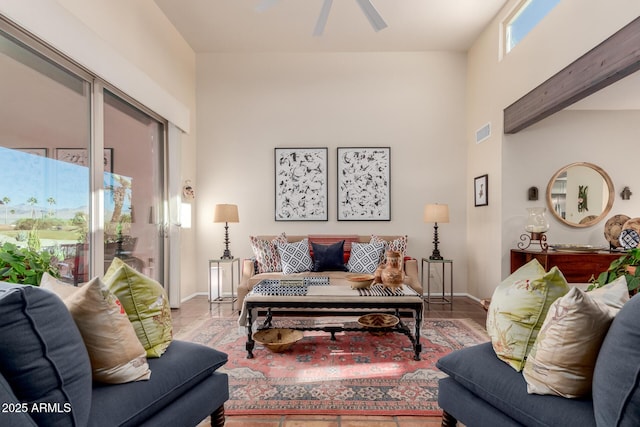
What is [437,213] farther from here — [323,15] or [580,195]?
[323,15]

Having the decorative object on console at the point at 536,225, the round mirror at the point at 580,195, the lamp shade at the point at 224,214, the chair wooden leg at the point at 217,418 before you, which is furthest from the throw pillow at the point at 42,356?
the round mirror at the point at 580,195

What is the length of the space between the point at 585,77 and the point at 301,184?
3.33 metres

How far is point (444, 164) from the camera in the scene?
4793 millimetres

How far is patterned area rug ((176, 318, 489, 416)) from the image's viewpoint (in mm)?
1896

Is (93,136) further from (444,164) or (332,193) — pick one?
(444,164)

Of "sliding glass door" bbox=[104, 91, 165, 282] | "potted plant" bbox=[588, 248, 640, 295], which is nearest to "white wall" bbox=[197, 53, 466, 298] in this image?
"sliding glass door" bbox=[104, 91, 165, 282]

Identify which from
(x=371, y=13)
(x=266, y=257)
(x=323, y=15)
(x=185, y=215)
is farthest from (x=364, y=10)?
(x=185, y=215)

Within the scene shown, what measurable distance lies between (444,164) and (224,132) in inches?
130

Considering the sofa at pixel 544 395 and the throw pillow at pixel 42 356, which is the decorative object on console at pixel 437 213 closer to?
the sofa at pixel 544 395

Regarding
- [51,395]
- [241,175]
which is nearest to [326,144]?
[241,175]

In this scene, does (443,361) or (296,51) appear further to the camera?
(296,51)

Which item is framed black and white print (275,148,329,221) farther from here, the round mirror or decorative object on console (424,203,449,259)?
the round mirror

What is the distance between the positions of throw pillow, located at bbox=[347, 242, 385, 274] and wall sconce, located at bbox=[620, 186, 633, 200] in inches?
112

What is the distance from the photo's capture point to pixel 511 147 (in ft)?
12.5
